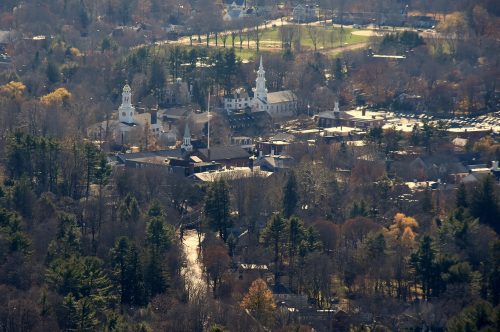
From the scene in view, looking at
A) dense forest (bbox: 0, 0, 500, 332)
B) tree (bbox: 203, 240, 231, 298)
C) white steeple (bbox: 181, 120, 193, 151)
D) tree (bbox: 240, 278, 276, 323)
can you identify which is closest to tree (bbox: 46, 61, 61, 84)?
dense forest (bbox: 0, 0, 500, 332)

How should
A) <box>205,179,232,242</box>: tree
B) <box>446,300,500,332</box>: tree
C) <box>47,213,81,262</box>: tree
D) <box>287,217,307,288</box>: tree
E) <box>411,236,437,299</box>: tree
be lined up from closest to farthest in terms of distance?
<box>446,300,500,332</box>: tree, <box>411,236,437,299</box>: tree, <box>47,213,81,262</box>: tree, <box>287,217,307,288</box>: tree, <box>205,179,232,242</box>: tree

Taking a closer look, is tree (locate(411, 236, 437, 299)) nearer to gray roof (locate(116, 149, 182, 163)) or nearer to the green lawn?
gray roof (locate(116, 149, 182, 163))

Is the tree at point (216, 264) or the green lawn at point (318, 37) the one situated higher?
A: the tree at point (216, 264)

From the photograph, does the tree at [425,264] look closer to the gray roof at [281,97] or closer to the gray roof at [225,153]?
the gray roof at [225,153]

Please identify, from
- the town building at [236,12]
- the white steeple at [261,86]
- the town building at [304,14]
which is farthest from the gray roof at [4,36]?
the white steeple at [261,86]

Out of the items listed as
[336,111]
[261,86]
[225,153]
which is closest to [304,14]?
[261,86]

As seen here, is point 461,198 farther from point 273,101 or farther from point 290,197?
point 273,101
